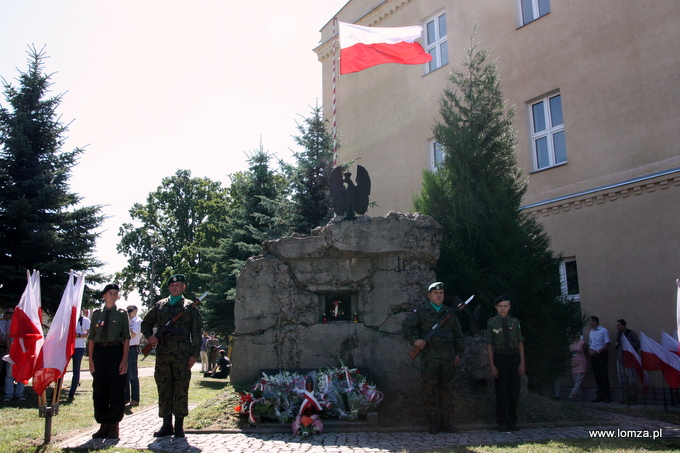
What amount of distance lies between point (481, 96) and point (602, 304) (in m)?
5.26

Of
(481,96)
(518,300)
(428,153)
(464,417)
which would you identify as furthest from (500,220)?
(428,153)

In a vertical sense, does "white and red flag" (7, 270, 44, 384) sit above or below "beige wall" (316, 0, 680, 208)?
below

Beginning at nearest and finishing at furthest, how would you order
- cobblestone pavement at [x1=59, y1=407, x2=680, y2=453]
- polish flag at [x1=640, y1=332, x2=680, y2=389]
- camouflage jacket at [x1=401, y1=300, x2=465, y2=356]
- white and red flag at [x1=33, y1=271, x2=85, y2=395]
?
cobblestone pavement at [x1=59, y1=407, x2=680, y2=453], white and red flag at [x1=33, y1=271, x2=85, y2=395], camouflage jacket at [x1=401, y1=300, x2=465, y2=356], polish flag at [x1=640, y1=332, x2=680, y2=389]

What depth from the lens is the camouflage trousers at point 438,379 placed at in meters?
6.73

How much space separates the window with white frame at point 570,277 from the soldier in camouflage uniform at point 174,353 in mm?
8822

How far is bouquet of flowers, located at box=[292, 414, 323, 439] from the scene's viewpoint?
643 cm

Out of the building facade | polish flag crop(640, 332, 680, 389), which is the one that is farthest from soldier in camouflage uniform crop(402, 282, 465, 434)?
the building facade

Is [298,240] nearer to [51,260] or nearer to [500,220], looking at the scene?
[500,220]

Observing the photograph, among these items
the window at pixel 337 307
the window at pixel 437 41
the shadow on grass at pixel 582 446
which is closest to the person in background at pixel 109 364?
the window at pixel 337 307

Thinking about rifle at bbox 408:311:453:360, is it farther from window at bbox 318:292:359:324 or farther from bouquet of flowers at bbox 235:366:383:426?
window at bbox 318:292:359:324

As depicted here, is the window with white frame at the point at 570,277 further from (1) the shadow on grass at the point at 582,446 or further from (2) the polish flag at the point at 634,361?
(1) the shadow on grass at the point at 582,446

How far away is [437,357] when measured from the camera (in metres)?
6.78

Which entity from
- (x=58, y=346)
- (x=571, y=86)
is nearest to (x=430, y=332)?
(x=58, y=346)

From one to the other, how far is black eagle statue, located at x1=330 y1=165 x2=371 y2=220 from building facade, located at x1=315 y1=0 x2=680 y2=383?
3.90 meters
